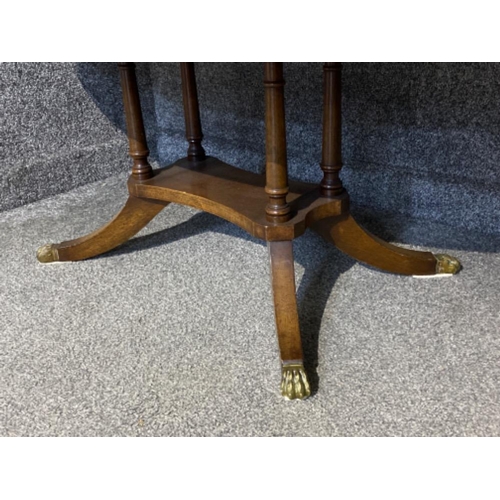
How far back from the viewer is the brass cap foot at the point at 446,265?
0.85m

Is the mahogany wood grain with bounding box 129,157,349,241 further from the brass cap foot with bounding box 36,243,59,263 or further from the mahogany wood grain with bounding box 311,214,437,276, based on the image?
the brass cap foot with bounding box 36,243,59,263

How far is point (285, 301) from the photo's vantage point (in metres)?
0.70

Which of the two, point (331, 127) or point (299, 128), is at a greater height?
point (331, 127)

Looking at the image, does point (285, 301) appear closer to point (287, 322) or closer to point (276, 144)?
point (287, 322)

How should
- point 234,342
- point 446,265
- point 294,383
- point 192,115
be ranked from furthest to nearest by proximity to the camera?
point 192,115, point 446,265, point 234,342, point 294,383

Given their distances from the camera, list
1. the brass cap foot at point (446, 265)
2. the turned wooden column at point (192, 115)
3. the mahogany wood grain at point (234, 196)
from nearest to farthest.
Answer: the mahogany wood grain at point (234, 196) < the brass cap foot at point (446, 265) < the turned wooden column at point (192, 115)

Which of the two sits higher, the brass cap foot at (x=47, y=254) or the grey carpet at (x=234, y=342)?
the brass cap foot at (x=47, y=254)

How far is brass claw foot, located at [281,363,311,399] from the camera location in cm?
64

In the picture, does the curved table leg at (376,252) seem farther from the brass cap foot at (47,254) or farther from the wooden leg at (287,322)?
the brass cap foot at (47,254)

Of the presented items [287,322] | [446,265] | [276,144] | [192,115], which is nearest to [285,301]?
[287,322]

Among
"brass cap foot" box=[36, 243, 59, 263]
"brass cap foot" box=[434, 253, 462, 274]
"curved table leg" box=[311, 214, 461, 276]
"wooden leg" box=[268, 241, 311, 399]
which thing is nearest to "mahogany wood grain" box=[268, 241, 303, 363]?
"wooden leg" box=[268, 241, 311, 399]

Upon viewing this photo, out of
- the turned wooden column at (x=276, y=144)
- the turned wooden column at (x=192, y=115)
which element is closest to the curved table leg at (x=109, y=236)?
the turned wooden column at (x=192, y=115)

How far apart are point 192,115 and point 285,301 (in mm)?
413

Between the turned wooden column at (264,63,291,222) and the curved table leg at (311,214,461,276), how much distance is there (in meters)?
0.10
